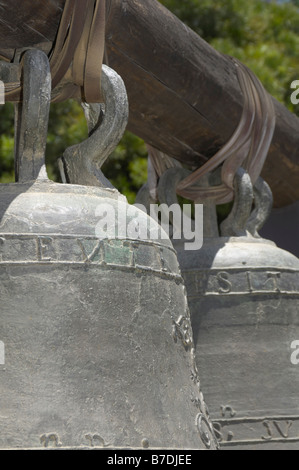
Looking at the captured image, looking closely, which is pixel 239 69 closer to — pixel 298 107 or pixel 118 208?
pixel 118 208

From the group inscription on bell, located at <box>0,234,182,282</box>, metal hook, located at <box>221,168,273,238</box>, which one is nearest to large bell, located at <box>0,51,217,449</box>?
inscription on bell, located at <box>0,234,182,282</box>

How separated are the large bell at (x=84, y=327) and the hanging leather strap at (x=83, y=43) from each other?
18 centimetres

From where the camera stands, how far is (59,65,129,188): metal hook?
179 centimetres

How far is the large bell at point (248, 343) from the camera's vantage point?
2.54 meters

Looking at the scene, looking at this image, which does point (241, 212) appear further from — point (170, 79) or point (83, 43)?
point (83, 43)

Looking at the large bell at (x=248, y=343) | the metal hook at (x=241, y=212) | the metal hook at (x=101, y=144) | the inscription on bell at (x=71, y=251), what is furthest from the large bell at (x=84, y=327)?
the metal hook at (x=241, y=212)

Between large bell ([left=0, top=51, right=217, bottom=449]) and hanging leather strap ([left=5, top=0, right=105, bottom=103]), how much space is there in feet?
0.58

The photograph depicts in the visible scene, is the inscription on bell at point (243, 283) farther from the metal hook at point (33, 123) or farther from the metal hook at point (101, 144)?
the metal hook at point (33, 123)

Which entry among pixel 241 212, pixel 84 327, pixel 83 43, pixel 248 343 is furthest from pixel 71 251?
pixel 241 212

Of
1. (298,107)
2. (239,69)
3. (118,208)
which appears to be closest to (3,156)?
(298,107)

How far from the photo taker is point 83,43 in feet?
5.99

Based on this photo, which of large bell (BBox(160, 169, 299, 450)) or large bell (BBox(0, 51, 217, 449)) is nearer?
large bell (BBox(0, 51, 217, 449))

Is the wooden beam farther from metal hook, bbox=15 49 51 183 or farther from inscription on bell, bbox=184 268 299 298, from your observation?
inscription on bell, bbox=184 268 299 298
